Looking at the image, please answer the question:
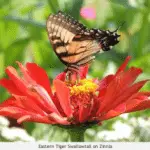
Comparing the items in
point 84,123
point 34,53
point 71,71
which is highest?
point 34,53

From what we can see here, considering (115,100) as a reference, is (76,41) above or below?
above

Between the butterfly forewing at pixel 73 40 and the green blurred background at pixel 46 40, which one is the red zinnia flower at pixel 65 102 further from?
the green blurred background at pixel 46 40

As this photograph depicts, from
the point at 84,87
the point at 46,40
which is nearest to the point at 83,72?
the point at 84,87

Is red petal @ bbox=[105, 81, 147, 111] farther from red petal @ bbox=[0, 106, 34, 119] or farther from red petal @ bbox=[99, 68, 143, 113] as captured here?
red petal @ bbox=[0, 106, 34, 119]

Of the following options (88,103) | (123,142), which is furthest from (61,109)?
(123,142)

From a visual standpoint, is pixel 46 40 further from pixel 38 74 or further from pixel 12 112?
pixel 12 112

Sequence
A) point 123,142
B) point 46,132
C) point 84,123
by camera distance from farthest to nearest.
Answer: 1. point 46,132
2. point 123,142
3. point 84,123

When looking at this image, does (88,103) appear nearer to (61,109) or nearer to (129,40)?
(61,109)

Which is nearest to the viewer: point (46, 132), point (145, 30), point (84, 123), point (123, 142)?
point (84, 123)
